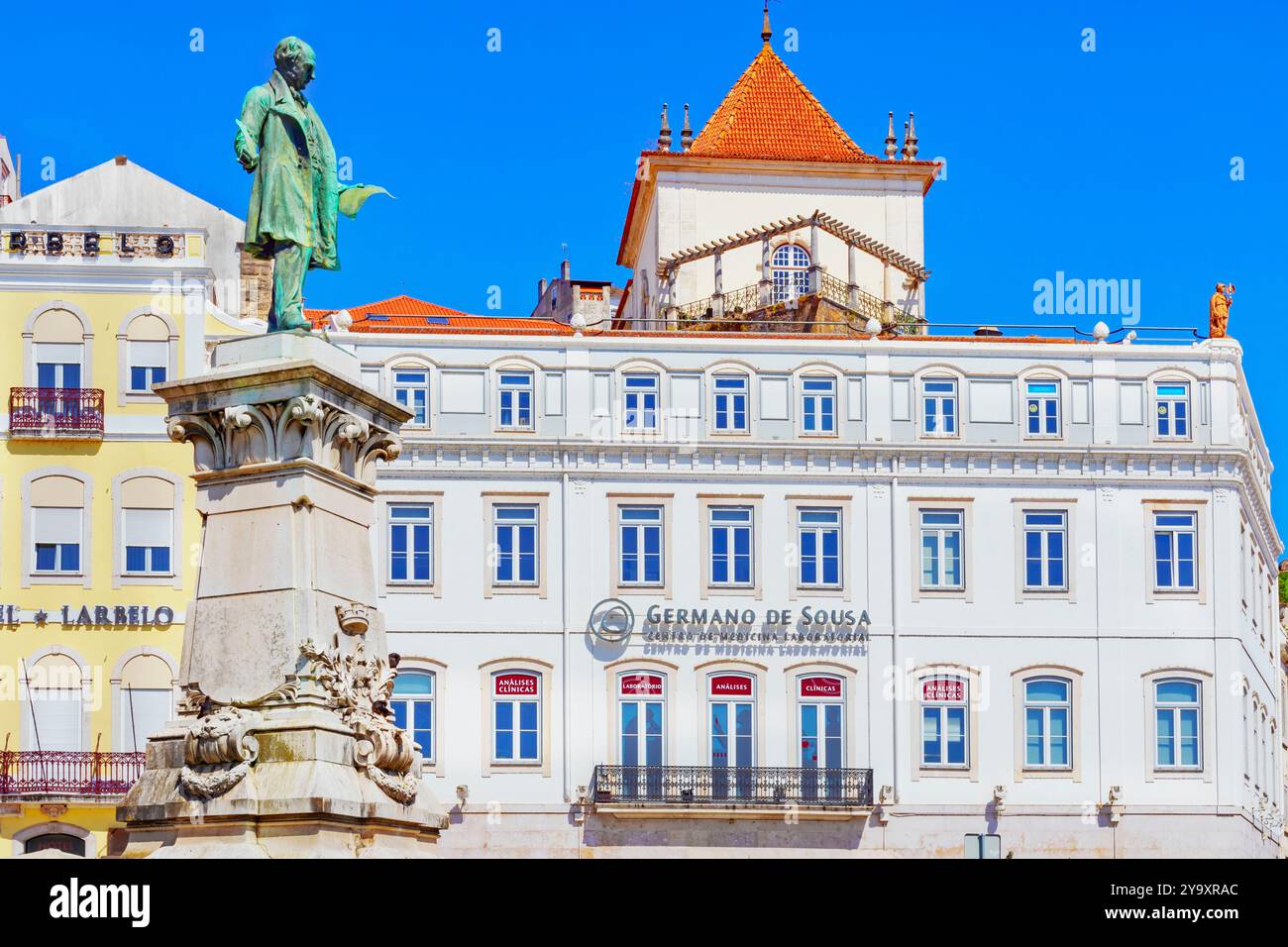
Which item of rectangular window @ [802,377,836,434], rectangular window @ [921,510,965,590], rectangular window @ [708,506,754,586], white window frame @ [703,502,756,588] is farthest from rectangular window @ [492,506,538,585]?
rectangular window @ [921,510,965,590]

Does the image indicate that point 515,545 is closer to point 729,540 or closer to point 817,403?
point 729,540

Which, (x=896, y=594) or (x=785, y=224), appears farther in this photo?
(x=785, y=224)

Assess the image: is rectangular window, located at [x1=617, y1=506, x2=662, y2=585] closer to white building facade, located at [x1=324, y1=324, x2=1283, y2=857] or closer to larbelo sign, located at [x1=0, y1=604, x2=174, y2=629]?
white building facade, located at [x1=324, y1=324, x2=1283, y2=857]

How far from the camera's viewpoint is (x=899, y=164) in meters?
75.9

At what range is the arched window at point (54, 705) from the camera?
58.4 metres

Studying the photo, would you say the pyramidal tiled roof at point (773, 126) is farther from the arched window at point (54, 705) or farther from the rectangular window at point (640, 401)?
the arched window at point (54, 705)

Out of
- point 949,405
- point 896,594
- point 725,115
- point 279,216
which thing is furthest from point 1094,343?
point 279,216

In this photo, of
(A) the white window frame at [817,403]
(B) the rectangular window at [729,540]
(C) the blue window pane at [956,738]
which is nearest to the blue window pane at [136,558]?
(B) the rectangular window at [729,540]

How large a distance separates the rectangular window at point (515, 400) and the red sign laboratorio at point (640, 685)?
22.0ft

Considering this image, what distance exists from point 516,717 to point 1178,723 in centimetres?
1634

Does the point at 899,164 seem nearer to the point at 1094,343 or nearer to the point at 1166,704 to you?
the point at 1094,343

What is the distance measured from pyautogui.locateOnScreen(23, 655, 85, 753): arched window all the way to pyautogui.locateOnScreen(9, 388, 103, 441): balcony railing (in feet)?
17.7

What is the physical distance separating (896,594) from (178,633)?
57.5 ft
